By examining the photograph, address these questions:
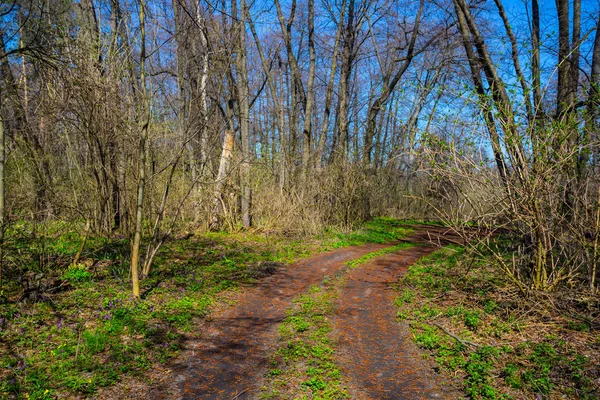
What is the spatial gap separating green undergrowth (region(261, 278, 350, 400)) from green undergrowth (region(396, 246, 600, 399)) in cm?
117

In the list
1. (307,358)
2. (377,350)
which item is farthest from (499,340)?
(307,358)

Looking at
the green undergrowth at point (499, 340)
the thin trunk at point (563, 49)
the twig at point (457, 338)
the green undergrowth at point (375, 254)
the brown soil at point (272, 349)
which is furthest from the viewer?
the green undergrowth at point (375, 254)

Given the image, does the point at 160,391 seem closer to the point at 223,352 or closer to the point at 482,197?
the point at 223,352

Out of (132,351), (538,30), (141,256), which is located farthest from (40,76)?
(538,30)

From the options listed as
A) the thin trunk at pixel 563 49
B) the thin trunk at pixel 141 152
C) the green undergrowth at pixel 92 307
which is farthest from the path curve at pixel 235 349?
the thin trunk at pixel 563 49

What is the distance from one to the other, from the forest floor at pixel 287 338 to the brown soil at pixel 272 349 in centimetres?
2

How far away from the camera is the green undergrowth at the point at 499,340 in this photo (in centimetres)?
352

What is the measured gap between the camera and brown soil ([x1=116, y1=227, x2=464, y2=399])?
3.62 metres

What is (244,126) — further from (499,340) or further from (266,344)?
(499,340)

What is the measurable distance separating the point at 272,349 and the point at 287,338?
0.34m

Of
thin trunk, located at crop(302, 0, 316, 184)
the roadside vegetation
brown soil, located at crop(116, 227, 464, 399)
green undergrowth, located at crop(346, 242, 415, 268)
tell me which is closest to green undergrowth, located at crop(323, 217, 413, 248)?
green undergrowth, located at crop(346, 242, 415, 268)

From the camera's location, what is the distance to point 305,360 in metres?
4.14

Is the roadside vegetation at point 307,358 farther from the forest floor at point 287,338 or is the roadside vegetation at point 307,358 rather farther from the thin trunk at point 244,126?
the thin trunk at point 244,126

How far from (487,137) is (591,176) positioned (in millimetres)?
1464
